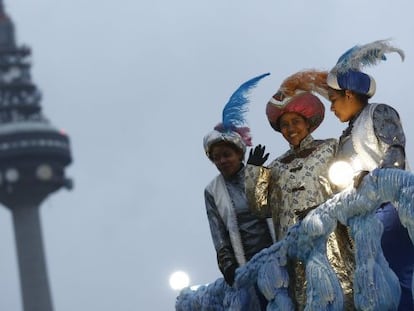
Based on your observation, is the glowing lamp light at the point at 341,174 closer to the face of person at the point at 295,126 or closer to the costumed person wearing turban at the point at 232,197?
the face of person at the point at 295,126

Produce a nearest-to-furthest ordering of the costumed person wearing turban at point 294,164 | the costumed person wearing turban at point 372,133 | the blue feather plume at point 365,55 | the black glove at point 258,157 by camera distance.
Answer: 1. the costumed person wearing turban at point 372,133
2. the blue feather plume at point 365,55
3. the costumed person wearing turban at point 294,164
4. the black glove at point 258,157

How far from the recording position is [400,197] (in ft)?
25.3

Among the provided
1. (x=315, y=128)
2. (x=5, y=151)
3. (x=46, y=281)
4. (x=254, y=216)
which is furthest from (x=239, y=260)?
(x=46, y=281)

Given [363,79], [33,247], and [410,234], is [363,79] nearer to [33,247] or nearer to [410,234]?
[410,234]

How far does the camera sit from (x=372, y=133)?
8438 millimetres

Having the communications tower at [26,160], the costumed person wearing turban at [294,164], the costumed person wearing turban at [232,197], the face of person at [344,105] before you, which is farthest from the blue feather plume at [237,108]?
the communications tower at [26,160]

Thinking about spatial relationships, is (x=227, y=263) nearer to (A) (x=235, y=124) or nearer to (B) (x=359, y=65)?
(A) (x=235, y=124)

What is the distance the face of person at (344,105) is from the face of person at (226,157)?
3.28ft

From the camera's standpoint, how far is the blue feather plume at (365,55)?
8.57 meters

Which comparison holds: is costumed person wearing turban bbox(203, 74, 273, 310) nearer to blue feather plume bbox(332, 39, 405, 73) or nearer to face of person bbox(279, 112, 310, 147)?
face of person bbox(279, 112, 310, 147)

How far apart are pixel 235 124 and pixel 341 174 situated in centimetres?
127

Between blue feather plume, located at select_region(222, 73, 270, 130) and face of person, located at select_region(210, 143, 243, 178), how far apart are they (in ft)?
0.50

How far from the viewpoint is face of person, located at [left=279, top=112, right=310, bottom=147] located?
917 centimetres

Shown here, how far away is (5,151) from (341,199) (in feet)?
307
